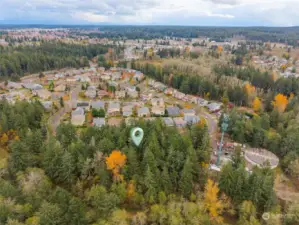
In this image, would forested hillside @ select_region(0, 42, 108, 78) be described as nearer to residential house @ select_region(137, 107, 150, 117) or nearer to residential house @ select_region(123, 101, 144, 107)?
residential house @ select_region(123, 101, 144, 107)

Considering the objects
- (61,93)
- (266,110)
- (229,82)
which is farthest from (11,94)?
(266,110)

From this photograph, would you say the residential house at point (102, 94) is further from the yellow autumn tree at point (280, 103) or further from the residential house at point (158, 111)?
the yellow autumn tree at point (280, 103)

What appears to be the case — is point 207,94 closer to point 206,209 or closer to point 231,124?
point 231,124

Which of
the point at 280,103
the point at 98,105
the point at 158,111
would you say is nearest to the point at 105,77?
the point at 98,105

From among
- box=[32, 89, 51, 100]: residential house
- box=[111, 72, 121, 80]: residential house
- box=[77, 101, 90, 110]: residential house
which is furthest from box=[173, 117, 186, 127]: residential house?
box=[111, 72, 121, 80]: residential house

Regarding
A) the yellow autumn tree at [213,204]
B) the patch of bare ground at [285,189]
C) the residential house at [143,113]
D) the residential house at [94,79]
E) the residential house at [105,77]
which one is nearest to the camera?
the yellow autumn tree at [213,204]

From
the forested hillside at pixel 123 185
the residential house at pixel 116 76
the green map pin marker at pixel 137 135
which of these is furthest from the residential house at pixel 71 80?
the green map pin marker at pixel 137 135
